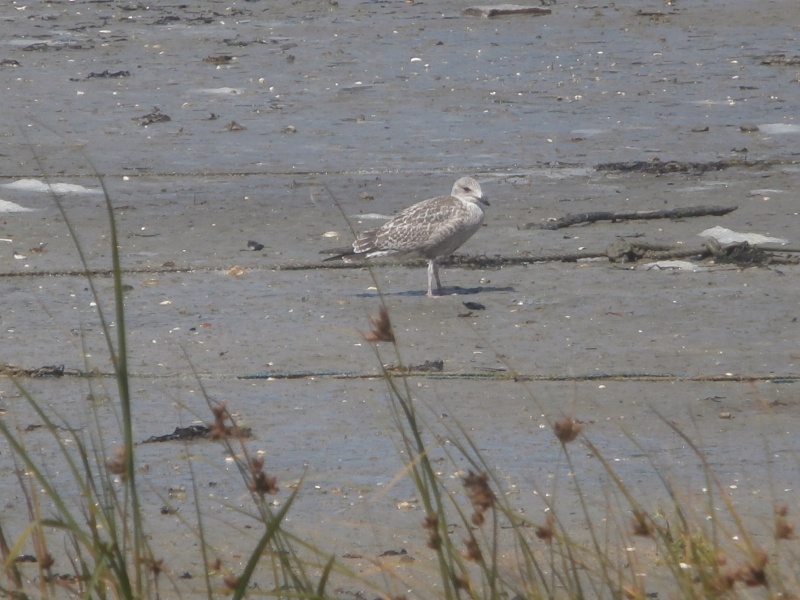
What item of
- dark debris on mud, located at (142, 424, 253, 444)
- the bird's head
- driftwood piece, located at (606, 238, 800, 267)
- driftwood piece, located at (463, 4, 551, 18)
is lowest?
driftwood piece, located at (463, 4, 551, 18)

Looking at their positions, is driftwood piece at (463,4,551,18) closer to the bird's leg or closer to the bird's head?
the bird's head

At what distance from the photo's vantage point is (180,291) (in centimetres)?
693

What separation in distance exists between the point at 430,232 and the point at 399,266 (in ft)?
2.44

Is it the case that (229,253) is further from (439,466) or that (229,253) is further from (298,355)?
(439,466)

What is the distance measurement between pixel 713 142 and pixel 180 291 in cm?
435

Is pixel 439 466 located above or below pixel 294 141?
above

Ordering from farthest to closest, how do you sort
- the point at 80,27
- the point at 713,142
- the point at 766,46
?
the point at 80,27
the point at 766,46
the point at 713,142

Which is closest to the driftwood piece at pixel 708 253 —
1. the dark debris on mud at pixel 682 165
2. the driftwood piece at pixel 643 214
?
the driftwood piece at pixel 643 214

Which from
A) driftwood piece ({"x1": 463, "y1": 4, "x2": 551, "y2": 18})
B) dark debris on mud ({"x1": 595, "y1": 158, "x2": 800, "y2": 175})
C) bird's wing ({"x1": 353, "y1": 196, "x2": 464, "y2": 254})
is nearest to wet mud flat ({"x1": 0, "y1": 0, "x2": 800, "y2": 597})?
dark debris on mud ({"x1": 595, "y1": 158, "x2": 800, "y2": 175})

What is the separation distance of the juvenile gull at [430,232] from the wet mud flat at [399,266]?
6.8 inches

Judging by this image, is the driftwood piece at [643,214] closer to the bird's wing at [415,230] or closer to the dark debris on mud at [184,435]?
the bird's wing at [415,230]

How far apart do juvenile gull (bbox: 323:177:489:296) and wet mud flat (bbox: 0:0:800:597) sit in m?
0.17

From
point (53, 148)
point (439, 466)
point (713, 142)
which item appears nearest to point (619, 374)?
point (439, 466)

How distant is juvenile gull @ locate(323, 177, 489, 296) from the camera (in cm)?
729
